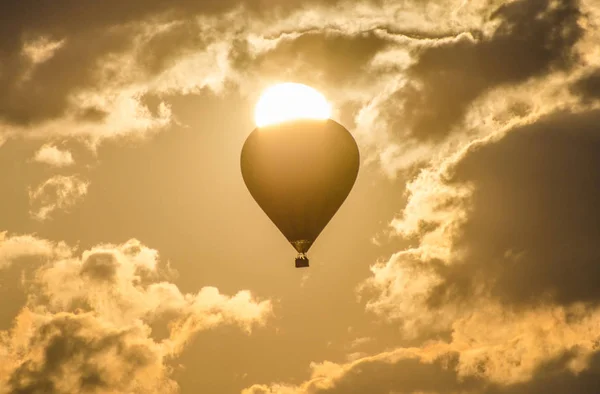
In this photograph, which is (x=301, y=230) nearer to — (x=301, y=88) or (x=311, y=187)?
(x=311, y=187)

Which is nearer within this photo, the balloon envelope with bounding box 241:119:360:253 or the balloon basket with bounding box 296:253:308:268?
the balloon basket with bounding box 296:253:308:268

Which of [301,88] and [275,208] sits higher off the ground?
[301,88]

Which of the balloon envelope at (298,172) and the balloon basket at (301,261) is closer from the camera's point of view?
the balloon basket at (301,261)

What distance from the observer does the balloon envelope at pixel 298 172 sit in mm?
96500

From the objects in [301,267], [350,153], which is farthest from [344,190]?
[301,267]

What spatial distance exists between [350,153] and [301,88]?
242 inches

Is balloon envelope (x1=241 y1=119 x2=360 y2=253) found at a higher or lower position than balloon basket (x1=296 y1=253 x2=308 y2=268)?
higher

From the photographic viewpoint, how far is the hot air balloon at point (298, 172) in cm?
9650

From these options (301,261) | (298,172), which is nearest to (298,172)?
(298,172)

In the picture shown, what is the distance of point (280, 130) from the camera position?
9712 centimetres

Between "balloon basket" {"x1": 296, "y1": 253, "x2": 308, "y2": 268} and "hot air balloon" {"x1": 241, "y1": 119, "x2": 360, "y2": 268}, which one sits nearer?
"balloon basket" {"x1": 296, "y1": 253, "x2": 308, "y2": 268}

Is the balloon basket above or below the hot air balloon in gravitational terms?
below

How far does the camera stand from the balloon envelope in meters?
96.5

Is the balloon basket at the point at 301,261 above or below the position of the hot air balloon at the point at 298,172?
below
